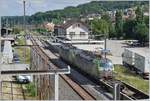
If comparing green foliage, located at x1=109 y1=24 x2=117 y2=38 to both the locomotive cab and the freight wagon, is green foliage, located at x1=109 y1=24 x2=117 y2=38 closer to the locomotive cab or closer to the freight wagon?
the freight wagon

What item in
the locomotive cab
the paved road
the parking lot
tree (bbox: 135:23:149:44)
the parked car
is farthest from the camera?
tree (bbox: 135:23:149:44)

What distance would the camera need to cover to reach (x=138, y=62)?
10.7 metres

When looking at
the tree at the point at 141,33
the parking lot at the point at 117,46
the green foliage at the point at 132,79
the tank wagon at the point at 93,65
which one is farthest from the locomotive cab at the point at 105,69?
the tree at the point at 141,33

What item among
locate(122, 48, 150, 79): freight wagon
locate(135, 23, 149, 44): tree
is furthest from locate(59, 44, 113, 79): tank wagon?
locate(135, 23, 149, 44): tree

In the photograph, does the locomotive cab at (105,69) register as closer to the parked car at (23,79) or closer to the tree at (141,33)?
the parked car at (23,79)

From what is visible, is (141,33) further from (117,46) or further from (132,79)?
(132,79)

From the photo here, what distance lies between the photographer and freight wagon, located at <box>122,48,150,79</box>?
10100 millimetres

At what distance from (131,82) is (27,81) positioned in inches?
99.5

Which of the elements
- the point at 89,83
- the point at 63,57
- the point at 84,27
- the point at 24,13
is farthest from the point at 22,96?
the point at 84,27

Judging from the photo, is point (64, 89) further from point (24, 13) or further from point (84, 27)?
point (84, 27)

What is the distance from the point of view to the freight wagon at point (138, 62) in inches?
398

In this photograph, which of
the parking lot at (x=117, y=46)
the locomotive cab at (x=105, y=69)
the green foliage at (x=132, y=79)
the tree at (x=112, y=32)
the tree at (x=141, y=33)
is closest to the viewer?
the green foliage at (x=132, y=79)

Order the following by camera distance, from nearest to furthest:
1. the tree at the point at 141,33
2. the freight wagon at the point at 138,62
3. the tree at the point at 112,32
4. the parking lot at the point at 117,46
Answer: the freight wagon at the point at 138,62
the parking lot at the point at 117,46
the tree at the point at 141,33
the tree at the point at 112,32

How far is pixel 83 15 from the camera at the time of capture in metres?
41.4
